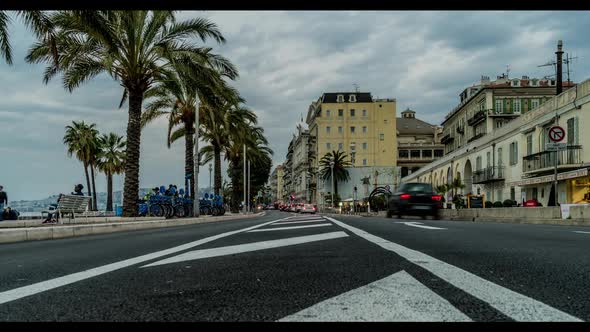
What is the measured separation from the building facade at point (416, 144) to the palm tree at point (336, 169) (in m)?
14.4

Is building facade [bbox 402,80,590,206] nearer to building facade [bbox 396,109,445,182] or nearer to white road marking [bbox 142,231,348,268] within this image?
white road marking [bbox 142,231,348,268]

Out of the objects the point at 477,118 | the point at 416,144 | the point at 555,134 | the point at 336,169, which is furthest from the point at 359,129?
the point at 555,134

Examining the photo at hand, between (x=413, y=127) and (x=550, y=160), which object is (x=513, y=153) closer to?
(x=550, y=160)

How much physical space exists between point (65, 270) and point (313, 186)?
12395 cm

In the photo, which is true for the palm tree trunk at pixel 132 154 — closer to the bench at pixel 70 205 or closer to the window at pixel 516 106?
the bench at pixel 70 205

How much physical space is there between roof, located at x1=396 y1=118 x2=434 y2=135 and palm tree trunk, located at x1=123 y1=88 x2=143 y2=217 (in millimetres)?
110796

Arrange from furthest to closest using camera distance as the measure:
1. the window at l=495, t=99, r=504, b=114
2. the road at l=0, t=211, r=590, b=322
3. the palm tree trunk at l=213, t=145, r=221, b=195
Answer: the window at l=495, t=99, r=504, b=114, the palm tree trunk at l=213, t=145, r=221, b=195, the road at l=0, t=211, r=590, b=322

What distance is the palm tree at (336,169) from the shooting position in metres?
104

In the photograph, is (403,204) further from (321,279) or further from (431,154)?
(431,154)

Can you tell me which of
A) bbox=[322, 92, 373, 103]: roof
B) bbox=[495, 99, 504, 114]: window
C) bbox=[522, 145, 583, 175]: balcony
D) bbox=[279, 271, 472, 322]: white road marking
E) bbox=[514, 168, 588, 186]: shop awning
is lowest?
bbox=[279, 271, 472, 322]: white road marking

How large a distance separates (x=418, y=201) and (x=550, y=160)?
1470 centimetres

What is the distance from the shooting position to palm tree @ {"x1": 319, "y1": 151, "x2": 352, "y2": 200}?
103562 millimetres

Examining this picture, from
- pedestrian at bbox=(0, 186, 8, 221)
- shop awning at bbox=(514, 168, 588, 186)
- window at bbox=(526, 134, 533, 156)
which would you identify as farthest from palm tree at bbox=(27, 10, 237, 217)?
window at bbox=(526, 134, 533, 156)

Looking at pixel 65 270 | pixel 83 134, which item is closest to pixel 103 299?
pixel 65 270
